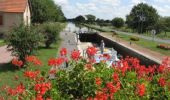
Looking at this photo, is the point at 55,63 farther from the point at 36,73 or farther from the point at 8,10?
the point at 8,10

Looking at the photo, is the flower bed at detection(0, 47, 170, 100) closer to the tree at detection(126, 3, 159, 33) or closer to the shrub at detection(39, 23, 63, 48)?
the shrub at detection(39, 23, 63, 48)

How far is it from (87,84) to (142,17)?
96.0m

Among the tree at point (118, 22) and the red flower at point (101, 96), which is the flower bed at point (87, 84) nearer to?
the red flower at point (101, 96)

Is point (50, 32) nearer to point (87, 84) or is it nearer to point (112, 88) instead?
point (87, 84)

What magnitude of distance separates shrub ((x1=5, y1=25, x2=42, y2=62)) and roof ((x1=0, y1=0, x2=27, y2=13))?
2660 centimetres

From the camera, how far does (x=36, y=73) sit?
6.11m

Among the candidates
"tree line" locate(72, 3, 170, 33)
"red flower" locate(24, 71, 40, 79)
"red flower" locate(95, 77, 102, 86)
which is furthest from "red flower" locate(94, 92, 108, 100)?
"tree line" locate(72, 3, 170, 33)

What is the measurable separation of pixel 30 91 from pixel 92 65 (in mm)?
1135

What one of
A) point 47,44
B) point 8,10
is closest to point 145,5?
point 8,10

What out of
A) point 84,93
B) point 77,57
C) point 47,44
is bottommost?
point 47,44

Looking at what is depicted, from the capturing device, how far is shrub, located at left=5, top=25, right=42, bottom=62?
22.0 m

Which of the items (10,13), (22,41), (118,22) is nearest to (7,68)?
(22,41)

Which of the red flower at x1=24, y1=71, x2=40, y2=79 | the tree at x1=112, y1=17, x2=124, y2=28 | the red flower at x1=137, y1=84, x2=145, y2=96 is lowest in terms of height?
the tree at x1=112, y1=17, x2=124, y2=28

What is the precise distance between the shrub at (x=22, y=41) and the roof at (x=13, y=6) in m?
26.6
